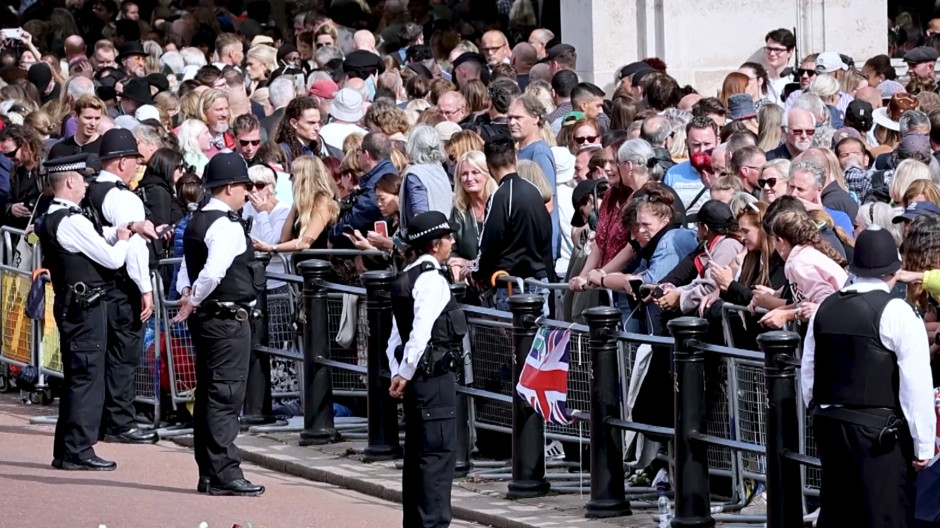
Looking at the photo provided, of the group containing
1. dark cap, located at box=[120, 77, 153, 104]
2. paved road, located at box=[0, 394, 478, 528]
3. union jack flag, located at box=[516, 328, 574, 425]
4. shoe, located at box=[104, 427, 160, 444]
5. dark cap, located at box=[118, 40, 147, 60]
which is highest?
dark cap, located at box=[118, 40, 147, 60]

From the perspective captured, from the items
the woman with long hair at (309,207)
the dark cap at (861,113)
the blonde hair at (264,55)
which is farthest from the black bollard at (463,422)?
the blonde hair at (264,55)

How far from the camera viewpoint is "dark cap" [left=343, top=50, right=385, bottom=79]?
18.0m

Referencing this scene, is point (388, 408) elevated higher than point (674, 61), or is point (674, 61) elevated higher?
point (674, 61)

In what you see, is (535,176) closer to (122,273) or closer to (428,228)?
(428,228)

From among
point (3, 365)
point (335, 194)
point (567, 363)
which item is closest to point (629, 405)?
point (567, 363)

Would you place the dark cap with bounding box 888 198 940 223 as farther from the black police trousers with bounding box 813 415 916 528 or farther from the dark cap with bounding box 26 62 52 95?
the dark cap with bounding box 26 62 52 95

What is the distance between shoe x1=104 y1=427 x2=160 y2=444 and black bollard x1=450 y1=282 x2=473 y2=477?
9.45 feet

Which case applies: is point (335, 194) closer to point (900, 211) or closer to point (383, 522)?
point (383, 522)

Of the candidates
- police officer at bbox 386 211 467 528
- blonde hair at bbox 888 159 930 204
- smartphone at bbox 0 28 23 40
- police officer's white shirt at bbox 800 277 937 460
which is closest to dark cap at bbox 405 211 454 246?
police officer at bbox 386 211 467 528

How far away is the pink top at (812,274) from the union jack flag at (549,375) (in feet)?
5.08

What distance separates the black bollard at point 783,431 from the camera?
9.31 meters

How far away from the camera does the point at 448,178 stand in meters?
13.1

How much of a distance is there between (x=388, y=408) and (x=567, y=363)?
1878 millimetres

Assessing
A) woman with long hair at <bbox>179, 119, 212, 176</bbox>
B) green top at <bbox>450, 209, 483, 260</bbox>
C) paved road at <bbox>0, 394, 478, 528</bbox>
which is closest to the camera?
paved road at <bbox>0, 394, 478, 528</bbox>
